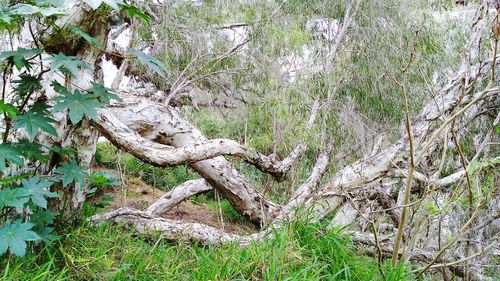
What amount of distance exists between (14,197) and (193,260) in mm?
853

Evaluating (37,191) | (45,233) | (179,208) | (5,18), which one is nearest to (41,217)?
(45,233)

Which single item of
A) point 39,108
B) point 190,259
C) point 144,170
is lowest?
point 144,170

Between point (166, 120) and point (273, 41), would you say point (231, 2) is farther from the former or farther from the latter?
point (166, 120)

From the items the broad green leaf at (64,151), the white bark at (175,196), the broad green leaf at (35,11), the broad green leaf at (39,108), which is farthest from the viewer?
the white bark at (175,196)

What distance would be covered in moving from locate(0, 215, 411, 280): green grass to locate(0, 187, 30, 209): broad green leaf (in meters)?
0.26

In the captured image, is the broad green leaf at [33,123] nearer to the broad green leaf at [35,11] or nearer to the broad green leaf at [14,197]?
the broad green leaf at [14,197]

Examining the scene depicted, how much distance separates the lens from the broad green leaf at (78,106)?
171cm

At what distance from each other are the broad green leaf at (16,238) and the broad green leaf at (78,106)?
448 mm

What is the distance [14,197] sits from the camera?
5.26 feet

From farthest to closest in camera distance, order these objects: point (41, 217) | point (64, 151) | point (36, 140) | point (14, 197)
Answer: point (36, 140) < point (64, 151) < point (41, 217) < point (14, 197)

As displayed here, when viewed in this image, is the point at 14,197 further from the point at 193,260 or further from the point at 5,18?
the point at 193,260

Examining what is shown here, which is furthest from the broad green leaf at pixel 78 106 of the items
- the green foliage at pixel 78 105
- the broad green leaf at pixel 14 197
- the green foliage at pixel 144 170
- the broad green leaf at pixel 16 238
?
the green foliage at pixel 144 170

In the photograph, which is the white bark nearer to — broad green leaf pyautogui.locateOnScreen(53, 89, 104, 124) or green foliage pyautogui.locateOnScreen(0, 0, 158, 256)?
green foliage pyautogui.locateOnScreen(0, 0, 158, 256)

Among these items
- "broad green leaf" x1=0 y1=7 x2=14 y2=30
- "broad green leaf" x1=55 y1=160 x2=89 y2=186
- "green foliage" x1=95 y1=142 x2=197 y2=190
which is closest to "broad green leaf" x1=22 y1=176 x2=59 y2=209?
"broad green leaf" x1=55 y1=160 x2=89 y2=186
